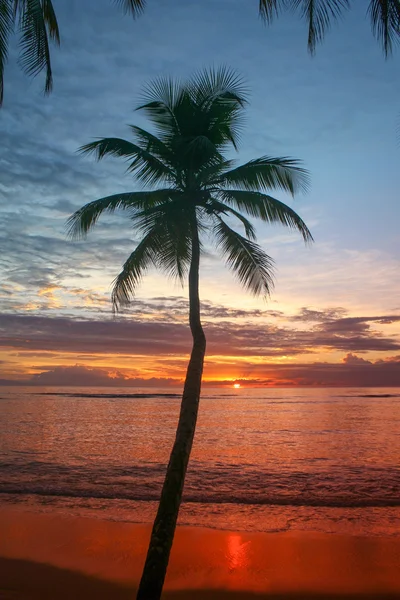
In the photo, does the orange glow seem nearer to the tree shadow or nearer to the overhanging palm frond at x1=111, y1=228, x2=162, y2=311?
the tree shadow

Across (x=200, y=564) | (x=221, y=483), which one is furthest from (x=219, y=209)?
(x=221, y=483)

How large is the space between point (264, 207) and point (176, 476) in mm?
5247

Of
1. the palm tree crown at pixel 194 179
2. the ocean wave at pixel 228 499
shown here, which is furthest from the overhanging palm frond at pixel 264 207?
the ocean wave at pixel 228 499

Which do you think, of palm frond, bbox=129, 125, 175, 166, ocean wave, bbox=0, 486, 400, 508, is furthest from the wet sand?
palm frond, bbox=129, 125, 175, 166

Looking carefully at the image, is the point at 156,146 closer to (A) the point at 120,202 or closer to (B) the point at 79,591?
(A) the point at 120,202

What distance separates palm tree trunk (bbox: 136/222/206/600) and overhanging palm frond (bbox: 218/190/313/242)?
4.15 ft

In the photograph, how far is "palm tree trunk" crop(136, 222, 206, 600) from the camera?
216 inches

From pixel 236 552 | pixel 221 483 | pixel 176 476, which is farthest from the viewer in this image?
pixel 221 483

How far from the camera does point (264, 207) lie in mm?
8789

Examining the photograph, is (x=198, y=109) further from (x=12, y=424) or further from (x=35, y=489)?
(x=12, y=424)

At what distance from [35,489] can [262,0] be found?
14824 millimetres

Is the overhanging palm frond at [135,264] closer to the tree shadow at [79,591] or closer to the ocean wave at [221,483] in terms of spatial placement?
the tree shadow at [79,591]

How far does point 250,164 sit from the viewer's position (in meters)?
8.72

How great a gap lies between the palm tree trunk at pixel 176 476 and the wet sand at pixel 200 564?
1691 millimetres
